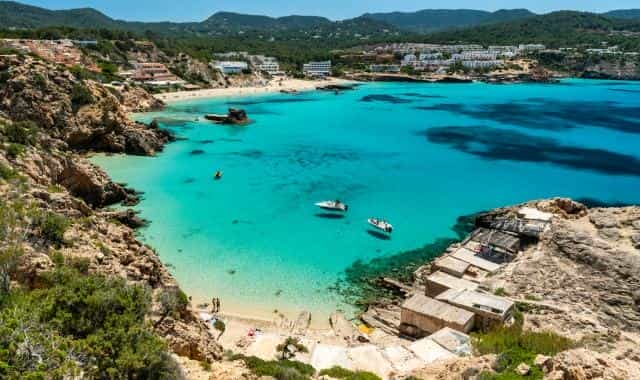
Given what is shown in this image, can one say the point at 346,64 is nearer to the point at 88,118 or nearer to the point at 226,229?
the point at 88,118

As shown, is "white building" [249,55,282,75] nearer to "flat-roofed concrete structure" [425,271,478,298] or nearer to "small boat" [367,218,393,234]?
"small boat" [367,218,393,234]

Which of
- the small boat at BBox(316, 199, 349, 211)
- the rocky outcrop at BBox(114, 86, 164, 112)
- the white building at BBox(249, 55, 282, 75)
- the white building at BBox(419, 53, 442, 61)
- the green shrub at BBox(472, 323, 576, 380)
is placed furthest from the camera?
the white building at BBox(419, 53, 442, 61)

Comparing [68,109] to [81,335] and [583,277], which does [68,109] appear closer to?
[81,335]

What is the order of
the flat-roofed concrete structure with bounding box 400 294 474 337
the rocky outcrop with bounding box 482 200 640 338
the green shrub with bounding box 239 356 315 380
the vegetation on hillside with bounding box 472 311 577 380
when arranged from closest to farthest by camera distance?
the vegetation on hillside with bounding box 472 311 577 380
the green shrub with bounding box 239 356 315 380
the flat-roofed concrete structure with bounding box 400 294 474 337
the rocky outcrop with bounding box 482 200 640 338

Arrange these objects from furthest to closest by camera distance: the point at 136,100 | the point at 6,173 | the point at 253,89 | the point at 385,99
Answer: the point at 253,89, the point at 385,99, the point at 136,100, the point at 6,173

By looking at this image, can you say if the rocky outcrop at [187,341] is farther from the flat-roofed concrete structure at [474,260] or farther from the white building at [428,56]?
the white building at [428,56]

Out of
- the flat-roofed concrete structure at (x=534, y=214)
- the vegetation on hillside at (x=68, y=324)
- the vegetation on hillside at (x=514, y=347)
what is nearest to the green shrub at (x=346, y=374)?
the vegetation on hillside at (x=514, y=347)

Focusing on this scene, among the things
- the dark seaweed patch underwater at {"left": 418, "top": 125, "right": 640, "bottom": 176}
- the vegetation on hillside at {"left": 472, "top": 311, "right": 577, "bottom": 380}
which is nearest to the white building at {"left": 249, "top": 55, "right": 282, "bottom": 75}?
the dark seaweed patch underwater at {"left": 418, "top": 125, "right": 640, "bottom": 176}

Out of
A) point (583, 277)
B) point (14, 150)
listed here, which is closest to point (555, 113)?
point (583, 277)
